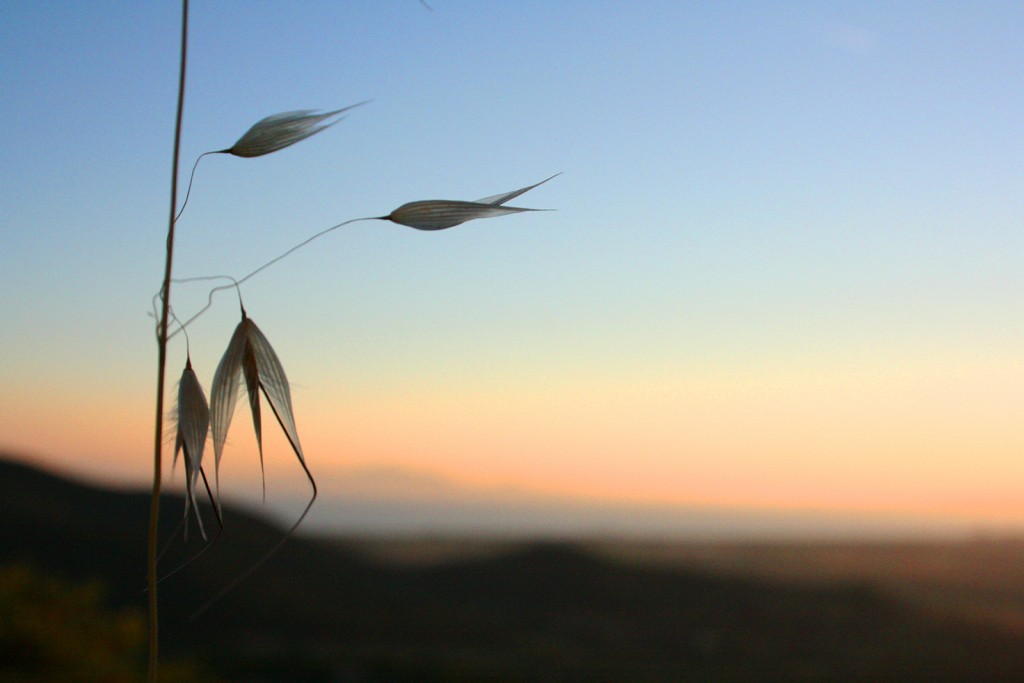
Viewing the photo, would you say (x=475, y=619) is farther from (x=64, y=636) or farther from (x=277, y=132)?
(x=277, y=132)

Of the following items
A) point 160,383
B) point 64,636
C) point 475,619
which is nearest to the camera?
point 160,383

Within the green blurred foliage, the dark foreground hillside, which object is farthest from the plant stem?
the dark foreground hillside

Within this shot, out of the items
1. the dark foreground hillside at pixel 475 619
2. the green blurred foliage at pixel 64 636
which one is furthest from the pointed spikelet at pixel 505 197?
the dark foreground hillside at pixel 475 619

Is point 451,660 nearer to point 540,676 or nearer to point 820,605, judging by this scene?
point 540,676

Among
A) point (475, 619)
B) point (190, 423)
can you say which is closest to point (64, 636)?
point (190, 423)

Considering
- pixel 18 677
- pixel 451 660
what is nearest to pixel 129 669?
pixel 18 677

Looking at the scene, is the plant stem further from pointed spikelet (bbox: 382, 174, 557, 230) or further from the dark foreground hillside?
the dark foreground hillside
